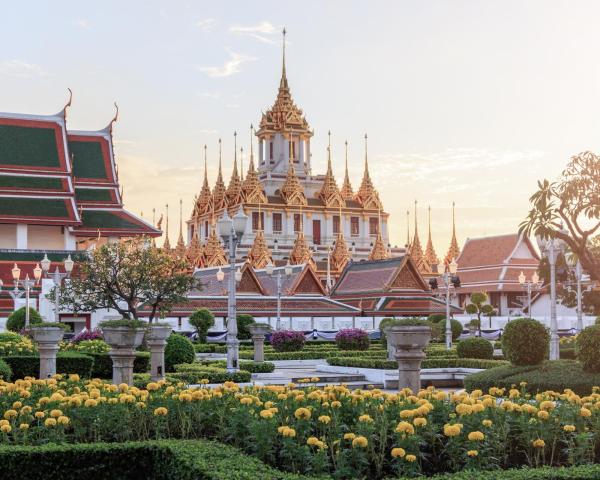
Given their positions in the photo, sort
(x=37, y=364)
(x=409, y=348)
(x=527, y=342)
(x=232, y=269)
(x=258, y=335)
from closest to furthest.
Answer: (x=409, y=348)
(x=527, y=342)
(x=37, y=364)
(x=232, y=269)
(x=258, y=335)

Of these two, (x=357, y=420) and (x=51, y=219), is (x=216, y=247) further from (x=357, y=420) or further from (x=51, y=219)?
(x=357, y=420)

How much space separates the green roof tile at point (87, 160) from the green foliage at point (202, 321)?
1500cm

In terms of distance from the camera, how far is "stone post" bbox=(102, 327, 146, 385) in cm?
1474

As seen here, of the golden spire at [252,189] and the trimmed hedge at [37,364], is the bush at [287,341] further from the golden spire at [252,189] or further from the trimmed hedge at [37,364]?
the golden spire at [252,189]

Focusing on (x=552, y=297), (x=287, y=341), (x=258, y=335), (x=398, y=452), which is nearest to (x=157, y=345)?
(x=258, y=335)

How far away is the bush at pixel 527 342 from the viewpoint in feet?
57.3

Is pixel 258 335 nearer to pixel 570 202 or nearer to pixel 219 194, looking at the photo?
pixel 570 202

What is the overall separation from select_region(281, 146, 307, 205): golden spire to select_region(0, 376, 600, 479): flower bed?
259 ft

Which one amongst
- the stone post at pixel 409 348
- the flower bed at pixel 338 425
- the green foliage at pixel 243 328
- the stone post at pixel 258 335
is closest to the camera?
the flower bed at pixel 338 425

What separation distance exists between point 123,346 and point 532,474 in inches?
337

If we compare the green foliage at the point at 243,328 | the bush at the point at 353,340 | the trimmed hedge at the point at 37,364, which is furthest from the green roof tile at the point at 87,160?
the trimmed hedge at the point at 37,364

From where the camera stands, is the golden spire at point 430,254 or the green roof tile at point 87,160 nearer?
the green roof tile at point 87,160

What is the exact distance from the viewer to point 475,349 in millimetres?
25672

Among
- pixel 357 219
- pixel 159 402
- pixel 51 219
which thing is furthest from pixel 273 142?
pixel 159 402
